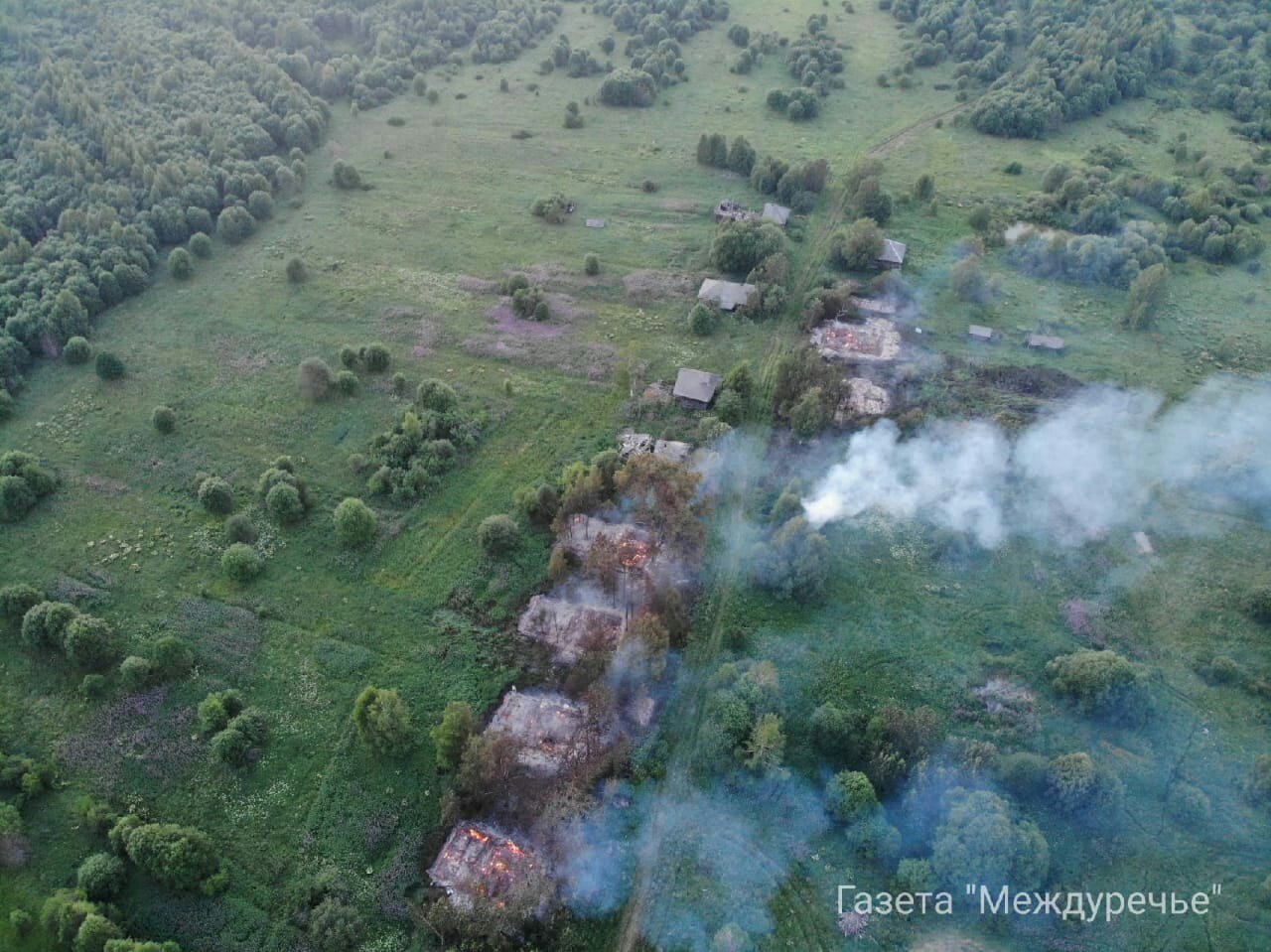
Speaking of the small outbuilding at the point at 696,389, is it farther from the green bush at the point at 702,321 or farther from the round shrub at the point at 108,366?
the round shrub at the point at 108,366

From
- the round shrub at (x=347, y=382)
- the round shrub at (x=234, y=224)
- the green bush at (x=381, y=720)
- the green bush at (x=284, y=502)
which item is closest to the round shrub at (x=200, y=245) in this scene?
the round shrub at (x=234, y=224)

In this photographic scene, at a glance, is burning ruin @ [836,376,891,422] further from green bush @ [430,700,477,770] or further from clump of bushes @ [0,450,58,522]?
clump of bushes @ [0,450,58,522]

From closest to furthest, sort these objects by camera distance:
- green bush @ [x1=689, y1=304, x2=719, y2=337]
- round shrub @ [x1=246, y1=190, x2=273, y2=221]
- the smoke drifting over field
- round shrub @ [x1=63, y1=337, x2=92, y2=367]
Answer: the smoke drifting over field
round shrub @ [x1=63, y1=337, x2=92, y2=367]
green bush @ [x1=689, y1=304, x2=719, y2=337]
round shrub @ [x1=246, y1=190, x2=273, y2=221]

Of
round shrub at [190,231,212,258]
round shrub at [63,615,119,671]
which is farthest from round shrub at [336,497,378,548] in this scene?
round shrub at [190,231,212,258]

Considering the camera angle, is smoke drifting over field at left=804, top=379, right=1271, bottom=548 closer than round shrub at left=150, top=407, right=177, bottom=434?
Yes

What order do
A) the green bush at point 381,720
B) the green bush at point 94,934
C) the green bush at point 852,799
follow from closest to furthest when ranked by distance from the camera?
the green bush at point 94,934 → the green bush at point 852,799 → the green bush at point 381,720

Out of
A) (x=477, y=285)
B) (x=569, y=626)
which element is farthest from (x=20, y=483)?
(x=477, y=285)
